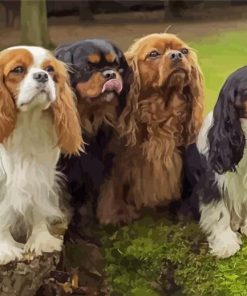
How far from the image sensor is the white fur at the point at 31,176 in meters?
1.78

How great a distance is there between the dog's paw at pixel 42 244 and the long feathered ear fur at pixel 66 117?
0.80 feet

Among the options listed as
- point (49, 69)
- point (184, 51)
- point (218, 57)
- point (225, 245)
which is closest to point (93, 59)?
point (49, 69)

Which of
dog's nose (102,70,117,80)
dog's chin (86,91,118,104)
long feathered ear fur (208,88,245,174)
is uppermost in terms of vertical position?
dog's nose (102,70,117,80)

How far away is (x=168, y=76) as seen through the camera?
1.88 metres

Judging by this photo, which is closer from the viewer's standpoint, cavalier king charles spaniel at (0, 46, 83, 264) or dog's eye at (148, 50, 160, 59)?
cavalier king charles spaniel at (0, 46, 83, 264)

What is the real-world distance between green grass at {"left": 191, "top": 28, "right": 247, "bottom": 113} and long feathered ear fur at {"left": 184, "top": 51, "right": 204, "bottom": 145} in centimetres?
2

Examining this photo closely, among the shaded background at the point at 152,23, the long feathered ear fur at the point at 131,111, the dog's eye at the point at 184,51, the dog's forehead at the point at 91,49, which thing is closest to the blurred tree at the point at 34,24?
the shaded background at the point at 152,23

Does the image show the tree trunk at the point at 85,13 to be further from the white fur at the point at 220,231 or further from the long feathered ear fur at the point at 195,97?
the white fur at the point at 220,231

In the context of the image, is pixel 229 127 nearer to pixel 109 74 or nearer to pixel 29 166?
pixel 109 74

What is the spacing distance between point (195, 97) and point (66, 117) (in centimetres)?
34

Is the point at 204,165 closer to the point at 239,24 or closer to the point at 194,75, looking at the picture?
the point at 194,75

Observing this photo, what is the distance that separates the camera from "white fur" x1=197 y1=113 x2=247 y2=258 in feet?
6.43

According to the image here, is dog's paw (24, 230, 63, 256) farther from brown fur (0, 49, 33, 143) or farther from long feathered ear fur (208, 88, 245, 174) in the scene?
long feathered ear fur (208, 88, 245, 174)

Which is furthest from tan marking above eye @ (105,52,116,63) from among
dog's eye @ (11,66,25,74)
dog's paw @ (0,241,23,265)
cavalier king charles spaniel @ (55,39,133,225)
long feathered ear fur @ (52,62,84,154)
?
dog's paw @ (0,241,23,265)
